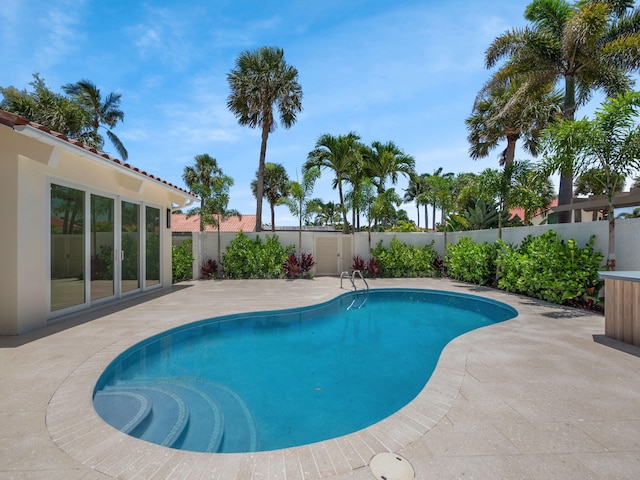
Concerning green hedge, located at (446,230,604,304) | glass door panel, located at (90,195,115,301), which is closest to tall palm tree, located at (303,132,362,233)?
green hedge, located at (446,230,604,304)

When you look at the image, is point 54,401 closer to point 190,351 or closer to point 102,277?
point 190,351

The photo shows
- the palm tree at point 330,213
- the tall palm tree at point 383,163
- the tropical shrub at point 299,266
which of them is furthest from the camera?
the palm tree at point 330,213

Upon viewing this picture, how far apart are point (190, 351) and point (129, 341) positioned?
1.01 metres

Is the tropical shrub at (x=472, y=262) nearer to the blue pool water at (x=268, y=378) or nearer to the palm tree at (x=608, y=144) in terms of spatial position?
the blue pool water at (x=268, y=378)

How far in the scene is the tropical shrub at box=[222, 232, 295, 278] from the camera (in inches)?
546

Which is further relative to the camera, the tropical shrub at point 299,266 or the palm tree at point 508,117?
the tropical shrub at point 299,266

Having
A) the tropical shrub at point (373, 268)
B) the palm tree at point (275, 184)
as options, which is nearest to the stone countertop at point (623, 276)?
the tropical shrub at point (373, 268)

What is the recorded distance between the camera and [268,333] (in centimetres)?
670

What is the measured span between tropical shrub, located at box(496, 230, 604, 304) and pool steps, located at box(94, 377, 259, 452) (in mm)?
8481

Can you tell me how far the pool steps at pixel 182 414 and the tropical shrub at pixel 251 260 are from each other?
9645 millimetres

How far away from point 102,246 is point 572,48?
1590cm

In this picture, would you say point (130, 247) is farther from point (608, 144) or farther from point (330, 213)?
point (330, 213)

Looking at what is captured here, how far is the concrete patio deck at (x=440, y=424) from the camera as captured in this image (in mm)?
2180

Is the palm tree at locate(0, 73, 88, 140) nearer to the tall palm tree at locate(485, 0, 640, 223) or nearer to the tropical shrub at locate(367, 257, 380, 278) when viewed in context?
the tropical shrub at locate(367, 257, 380, 278)
